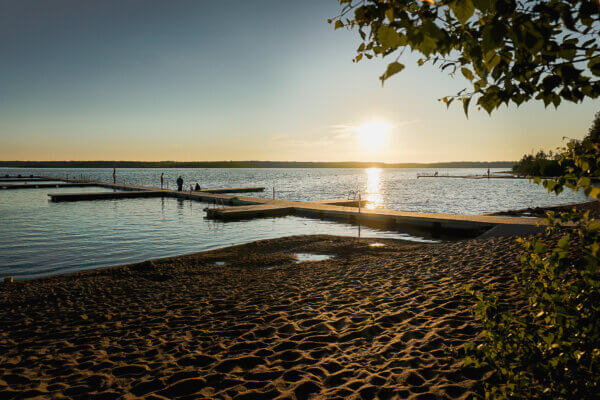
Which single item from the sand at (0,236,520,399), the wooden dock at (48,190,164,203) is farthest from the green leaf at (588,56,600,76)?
the wooden dock at (48,190,164,203)

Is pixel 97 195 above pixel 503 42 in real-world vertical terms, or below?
below

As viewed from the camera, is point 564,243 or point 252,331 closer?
point 564,243

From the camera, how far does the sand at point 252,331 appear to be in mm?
4141

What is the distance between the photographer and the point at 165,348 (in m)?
5.32

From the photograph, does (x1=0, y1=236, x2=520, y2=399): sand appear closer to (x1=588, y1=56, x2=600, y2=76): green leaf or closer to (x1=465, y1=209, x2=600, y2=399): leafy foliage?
(x1=465, y1=209, x2=600, y2=399): leafy foliage

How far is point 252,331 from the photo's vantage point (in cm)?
579

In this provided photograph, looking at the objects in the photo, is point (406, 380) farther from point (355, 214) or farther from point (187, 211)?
point (187, 211)

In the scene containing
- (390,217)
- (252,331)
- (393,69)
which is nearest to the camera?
(393,69)

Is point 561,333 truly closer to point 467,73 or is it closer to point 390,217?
point 467,73

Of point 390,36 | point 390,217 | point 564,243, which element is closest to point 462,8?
point 390,36

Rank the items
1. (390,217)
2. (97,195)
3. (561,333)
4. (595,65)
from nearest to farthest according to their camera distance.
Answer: (595,65), (561,333), (390,217), (97,195)

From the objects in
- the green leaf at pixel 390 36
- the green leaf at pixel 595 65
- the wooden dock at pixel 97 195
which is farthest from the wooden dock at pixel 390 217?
the green leaf at pixel 390 36

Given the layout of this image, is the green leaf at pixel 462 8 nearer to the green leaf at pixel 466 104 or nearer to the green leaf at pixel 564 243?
the green leaf at pixel 466 104

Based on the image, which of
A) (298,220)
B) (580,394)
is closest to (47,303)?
(580,394)
